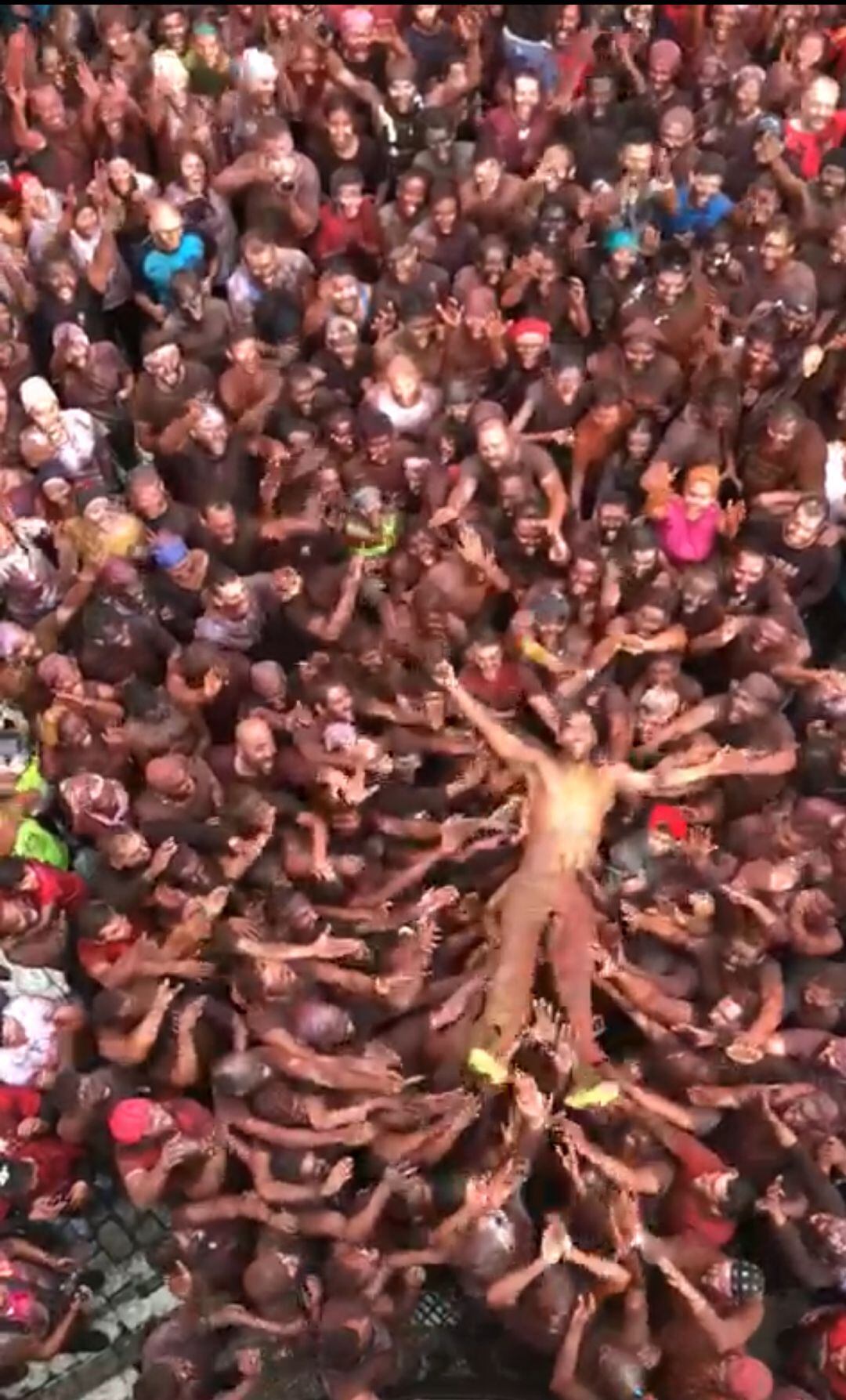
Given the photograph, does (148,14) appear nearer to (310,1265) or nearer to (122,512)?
(122,512)

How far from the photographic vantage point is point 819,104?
19.6 feet

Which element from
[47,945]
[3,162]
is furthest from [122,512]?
[3,162]

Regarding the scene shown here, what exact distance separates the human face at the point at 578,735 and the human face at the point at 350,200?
91.1 inches

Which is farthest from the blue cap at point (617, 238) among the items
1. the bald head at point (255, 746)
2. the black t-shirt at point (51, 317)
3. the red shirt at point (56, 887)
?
the red shirt at point (56, 887)

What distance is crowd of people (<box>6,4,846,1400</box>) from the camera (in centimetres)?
448

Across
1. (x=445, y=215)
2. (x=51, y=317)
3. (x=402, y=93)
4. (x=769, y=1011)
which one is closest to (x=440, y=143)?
(x=402, y=93)

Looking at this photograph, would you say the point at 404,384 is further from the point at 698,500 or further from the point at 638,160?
the point at 638,160

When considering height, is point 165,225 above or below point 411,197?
below

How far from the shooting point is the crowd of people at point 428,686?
4.48 metres

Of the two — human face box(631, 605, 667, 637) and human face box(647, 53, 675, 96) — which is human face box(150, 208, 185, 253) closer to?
human face box(647, 53, 675, 96)

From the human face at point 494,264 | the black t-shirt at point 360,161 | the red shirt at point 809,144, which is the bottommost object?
the human face at point 494,264

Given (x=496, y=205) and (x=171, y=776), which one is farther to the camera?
(x=496, y=205)

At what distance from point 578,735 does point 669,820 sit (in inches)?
16.8

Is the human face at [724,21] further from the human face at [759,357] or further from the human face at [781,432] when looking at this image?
the human face at [781,432]
